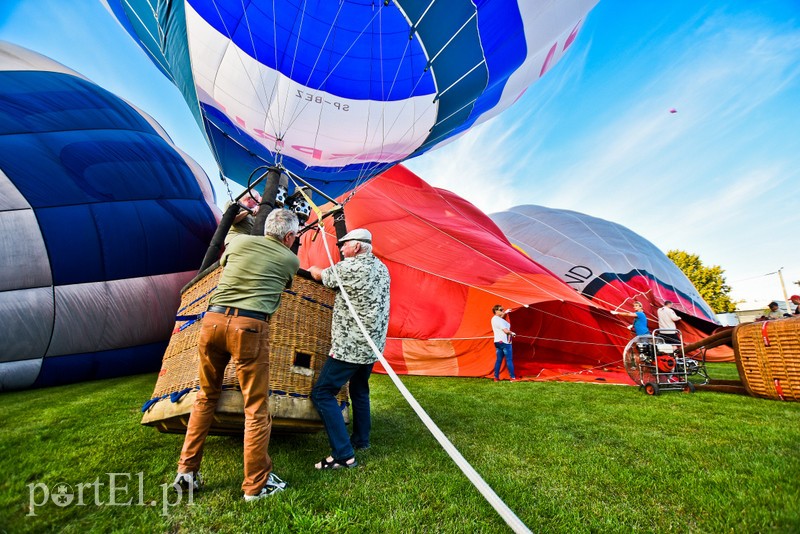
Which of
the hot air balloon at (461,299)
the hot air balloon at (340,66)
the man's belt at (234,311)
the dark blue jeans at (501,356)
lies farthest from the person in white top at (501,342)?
the man's belt at (234,311)

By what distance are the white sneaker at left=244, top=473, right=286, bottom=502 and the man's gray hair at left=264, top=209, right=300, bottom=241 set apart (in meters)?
1.27

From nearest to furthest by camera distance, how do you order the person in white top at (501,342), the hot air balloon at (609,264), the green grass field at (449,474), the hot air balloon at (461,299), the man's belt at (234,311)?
the green grass field at (449,474)
the man's belt at (234,311)
the person in white top at (501,342)
the hot air balloon at (461,299)
the hot air balloon at (609,264)

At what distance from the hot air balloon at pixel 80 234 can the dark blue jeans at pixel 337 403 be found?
4752 mm

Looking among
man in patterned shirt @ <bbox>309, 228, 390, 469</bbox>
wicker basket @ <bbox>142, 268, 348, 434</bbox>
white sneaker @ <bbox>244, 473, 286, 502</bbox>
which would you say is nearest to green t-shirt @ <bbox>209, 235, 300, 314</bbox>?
wicker basket @ <bbox>142, 268, 348, 434</bbox>

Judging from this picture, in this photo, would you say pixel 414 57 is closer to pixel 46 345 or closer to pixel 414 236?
pixel 414 236

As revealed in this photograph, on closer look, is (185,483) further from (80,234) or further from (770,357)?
(80,234)

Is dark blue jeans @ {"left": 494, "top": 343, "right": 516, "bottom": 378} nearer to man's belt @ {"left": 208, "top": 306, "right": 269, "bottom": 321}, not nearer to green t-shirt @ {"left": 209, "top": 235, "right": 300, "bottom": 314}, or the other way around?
green t-shirt @ {"left": 209, "top": 235, "right": 300, "bottom": 314}

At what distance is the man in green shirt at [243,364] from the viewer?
1882mm

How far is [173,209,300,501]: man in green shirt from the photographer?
188 centimetres

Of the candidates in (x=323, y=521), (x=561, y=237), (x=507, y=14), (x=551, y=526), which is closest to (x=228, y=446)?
(x=323, y=521)

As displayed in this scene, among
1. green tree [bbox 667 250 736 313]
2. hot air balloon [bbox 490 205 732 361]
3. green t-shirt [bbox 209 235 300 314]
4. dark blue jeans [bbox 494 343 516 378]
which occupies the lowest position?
dark blue jeans [bbox 494 343 516 378]

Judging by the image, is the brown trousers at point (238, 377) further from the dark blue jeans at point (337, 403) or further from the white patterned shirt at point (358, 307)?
the white patterned shirt at point (358, 307)

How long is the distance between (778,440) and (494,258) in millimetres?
4830

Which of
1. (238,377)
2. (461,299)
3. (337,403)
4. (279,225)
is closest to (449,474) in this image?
(337,403)
